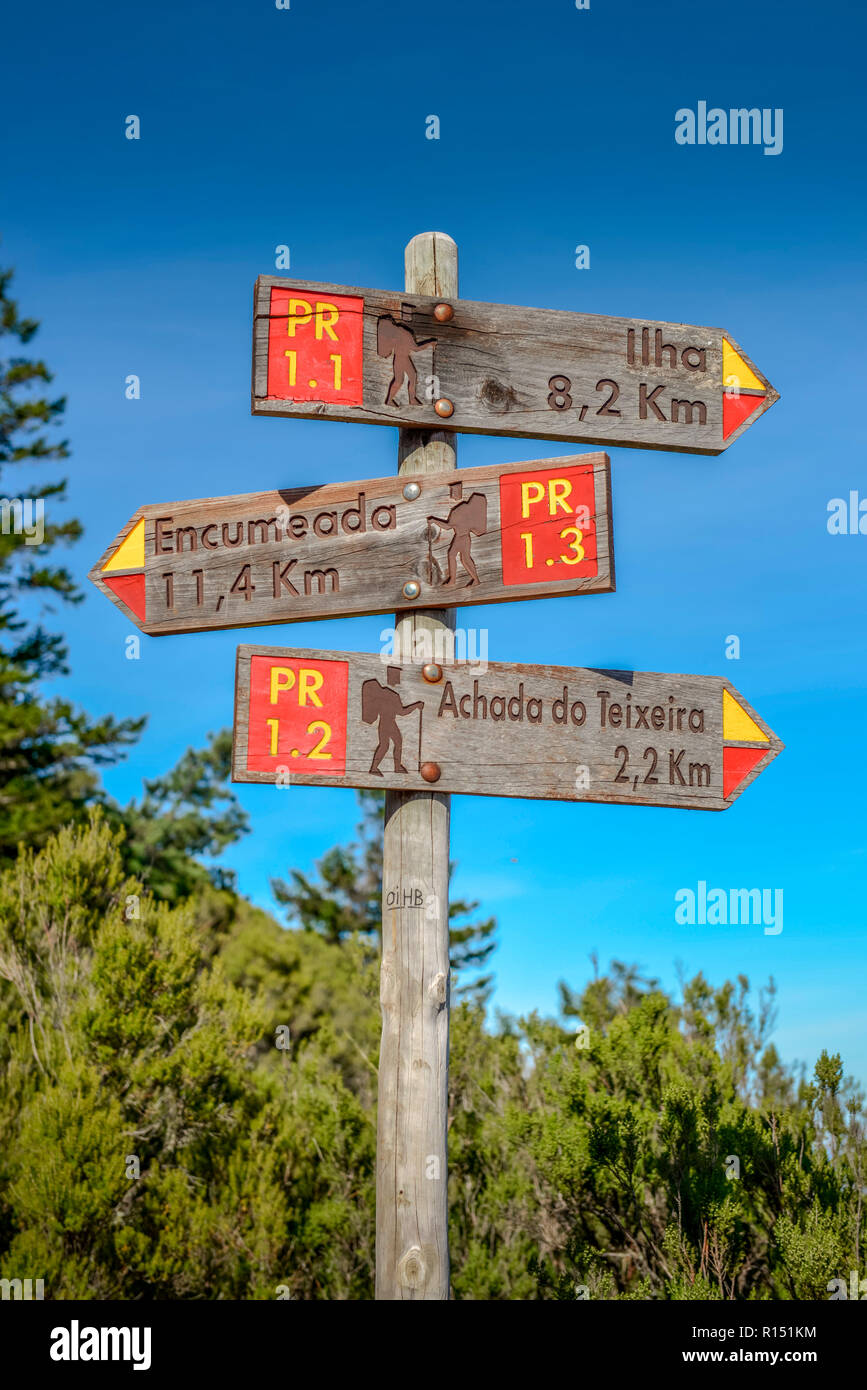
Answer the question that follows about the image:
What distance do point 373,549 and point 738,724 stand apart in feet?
4.68

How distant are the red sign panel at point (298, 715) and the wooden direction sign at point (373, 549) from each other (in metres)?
0.25

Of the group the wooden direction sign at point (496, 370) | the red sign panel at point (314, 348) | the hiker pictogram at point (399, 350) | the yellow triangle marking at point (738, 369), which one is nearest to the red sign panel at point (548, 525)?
the wooden direction sign at point (496, 370)

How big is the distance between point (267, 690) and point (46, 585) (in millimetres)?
16080

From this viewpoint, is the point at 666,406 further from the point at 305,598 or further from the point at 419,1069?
the point at 419,1069

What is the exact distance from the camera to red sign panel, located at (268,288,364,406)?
3672mm

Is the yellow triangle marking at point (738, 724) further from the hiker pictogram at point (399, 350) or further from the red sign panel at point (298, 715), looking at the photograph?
the hiker pictogram at point (399, 350)

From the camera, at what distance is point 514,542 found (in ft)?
12.0

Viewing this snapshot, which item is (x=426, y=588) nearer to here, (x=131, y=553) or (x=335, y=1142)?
(x=131, y=553)

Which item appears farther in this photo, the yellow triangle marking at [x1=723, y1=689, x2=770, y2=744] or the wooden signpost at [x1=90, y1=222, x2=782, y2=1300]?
the yellow triangle marking at [x1=723, y1=689, x2=770, y2=744]

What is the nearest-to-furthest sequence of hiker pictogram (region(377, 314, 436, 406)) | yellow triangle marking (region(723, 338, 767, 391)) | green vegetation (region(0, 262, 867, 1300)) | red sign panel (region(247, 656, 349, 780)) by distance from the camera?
red sign panel (region(247, 656, 349, 780)), hiker pictogram (region(377, 314, 436, 406)), yellow triangle marking (region(723, 338, 767, 391)), green vegetation (region(0, 262, 867, 1300))

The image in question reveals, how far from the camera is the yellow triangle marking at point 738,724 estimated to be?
12.7 feet

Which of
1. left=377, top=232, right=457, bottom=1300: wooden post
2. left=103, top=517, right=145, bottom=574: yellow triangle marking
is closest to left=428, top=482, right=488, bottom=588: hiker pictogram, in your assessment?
left=377, top=232, right=457, bottom=1300: wooden post

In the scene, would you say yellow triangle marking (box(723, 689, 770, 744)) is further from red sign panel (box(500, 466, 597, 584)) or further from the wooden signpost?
red sign panel (box(500, 466, 597, 584))

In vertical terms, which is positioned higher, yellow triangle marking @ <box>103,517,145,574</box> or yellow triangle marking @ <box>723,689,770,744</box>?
yellow triangle marking @ <box>103,517,145,574</box>
